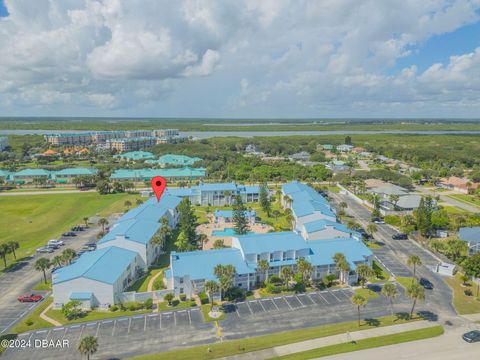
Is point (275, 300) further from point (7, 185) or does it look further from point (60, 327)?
point (7, 185)

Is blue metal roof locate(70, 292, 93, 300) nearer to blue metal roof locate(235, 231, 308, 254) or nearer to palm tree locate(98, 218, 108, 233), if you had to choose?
blue metal roof locate(235, 231, 308, 254)

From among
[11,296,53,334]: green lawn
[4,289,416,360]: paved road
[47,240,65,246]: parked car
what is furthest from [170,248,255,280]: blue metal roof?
[47,240,65,246]: parked car

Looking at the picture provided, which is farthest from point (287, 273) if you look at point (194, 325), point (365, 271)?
point (194, 325)

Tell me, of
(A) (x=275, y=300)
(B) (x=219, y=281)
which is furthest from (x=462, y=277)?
(B) (x=219, y=281)

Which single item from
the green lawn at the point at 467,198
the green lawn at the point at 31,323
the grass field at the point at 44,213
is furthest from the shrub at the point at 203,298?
the green lawn at the point at 467,198

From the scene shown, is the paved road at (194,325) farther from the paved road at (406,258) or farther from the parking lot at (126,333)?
the paved road at (406,258)
